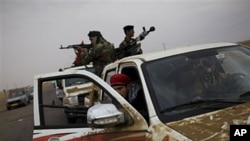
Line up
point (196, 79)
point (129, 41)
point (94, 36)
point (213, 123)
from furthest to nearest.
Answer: point (129, 41)
point (94, 36)
point (196, 79)
point (213, 123)

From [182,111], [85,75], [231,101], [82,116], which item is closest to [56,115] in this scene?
[82,116]

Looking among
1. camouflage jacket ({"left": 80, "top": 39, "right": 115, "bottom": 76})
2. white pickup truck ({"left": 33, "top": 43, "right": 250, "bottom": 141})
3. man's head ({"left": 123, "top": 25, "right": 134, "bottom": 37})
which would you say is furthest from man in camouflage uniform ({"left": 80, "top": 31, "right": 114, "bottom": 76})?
white pickup truck ({"left": 33, "top": 43, "right": 250, "bottom": 141})

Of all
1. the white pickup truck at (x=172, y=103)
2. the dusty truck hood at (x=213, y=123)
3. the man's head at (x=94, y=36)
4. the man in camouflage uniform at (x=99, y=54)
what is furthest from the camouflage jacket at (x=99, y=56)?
the dusty truck hood at (x=213, y=123)

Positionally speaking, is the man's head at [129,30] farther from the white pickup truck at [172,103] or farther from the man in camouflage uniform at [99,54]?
the white pickup truck at [172,103]

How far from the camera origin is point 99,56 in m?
6.31

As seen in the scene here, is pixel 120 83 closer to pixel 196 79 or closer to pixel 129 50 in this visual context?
pixel 196 79

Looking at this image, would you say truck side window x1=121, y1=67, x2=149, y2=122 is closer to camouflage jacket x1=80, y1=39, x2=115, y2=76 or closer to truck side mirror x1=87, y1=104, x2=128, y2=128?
truck side mirror x1=87, y1=104, x2=128, y2=128

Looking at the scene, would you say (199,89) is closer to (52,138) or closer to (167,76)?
(167,76)

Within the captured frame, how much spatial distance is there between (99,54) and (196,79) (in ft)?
10.6

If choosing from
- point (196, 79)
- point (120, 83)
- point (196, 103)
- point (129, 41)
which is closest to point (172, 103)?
point (196, 103)

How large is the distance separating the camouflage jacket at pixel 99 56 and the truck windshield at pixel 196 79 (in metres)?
2.74

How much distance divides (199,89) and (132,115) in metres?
0.63

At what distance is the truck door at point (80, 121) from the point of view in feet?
9.55

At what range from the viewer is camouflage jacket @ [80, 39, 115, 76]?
243 inches
